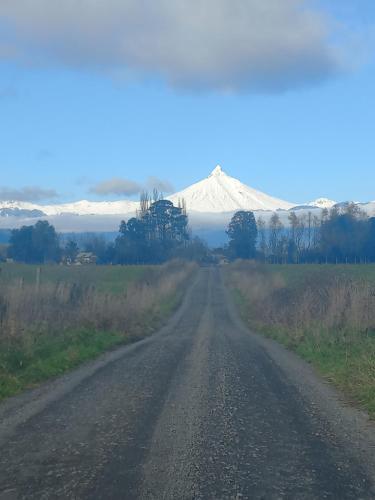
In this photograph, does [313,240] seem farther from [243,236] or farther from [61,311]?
[61,311]

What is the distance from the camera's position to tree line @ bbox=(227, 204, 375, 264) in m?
90.6

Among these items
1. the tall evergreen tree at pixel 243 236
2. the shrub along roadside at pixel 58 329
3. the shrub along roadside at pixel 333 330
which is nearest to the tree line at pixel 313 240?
the tall evergreen tree at pixel 243 236

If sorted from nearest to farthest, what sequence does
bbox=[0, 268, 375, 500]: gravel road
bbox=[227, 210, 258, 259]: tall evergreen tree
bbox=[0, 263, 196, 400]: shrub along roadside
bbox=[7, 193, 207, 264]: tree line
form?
1. bbox=[0, 268, 375, 500]: gravel road
2. bbox=[0, 263, 196, 400]: shrub along roadside
3. bbox=[7, 193, 207, 264]: tree line
4. bbox=[227, 210, 258, 259]: tall evergreen tree

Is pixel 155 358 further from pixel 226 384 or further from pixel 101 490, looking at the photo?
pixel 101 490

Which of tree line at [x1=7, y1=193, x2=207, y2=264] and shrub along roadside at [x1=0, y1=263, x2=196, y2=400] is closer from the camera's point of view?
shrub along roadside at [x1=0, y1=263, x2=196, y2=400]

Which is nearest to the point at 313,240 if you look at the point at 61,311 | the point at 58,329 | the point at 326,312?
the point at 326,312

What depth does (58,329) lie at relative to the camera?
17906 millimetres

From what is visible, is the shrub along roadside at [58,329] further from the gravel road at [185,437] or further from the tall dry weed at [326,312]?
the tall dry weed at [326,312]

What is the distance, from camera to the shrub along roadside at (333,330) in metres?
11.4

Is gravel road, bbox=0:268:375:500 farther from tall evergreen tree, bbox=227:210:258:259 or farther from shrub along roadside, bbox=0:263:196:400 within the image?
tall evergreen tree, bbox=227:210:258:259

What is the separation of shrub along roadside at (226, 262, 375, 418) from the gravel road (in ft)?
1.80

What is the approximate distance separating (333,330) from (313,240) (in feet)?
281

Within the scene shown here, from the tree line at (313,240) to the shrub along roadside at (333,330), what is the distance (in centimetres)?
6430

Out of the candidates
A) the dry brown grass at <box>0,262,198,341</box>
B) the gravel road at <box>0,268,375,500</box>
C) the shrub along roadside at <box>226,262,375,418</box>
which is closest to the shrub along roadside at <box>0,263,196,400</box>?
the dry brown grass at <box>0,262,198,341</box>
